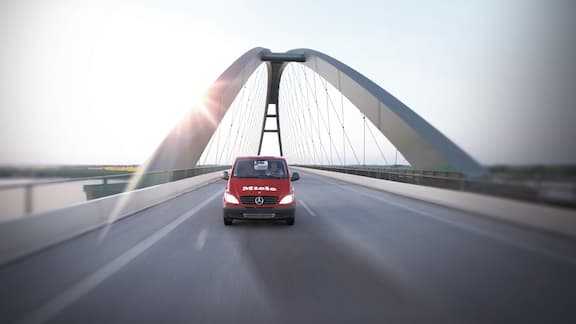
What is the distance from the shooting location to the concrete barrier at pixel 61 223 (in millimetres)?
6008

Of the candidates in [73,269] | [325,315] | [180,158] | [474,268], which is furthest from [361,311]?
[180,158]

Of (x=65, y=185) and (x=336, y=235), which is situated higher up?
(x=65, y=185)

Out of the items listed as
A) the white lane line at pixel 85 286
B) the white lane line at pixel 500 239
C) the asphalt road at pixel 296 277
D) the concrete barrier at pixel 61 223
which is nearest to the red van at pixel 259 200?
the asphalt road at pixel 296 277

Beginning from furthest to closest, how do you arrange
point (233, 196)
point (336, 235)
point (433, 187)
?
point (433, 187), point (233, 196), point (336, 235)

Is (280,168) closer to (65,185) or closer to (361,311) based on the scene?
(65,185)

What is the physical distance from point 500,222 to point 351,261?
5.52 m

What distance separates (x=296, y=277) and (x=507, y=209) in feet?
23.2

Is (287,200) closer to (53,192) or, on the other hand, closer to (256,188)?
(256,188)

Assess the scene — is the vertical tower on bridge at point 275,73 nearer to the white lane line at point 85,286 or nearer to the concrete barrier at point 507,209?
the concrete barrier at point 507,209

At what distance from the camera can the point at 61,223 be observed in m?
7.54

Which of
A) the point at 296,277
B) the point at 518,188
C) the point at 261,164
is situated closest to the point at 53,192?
the point at 261,164

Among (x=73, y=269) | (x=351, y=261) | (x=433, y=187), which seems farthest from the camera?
(x=433, y=187)

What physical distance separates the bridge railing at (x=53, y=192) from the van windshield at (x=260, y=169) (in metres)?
3.10

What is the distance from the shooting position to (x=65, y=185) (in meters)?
8.45
